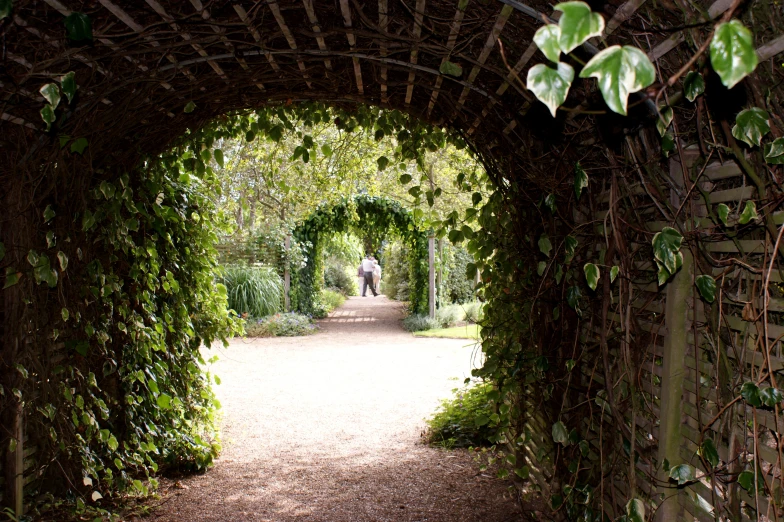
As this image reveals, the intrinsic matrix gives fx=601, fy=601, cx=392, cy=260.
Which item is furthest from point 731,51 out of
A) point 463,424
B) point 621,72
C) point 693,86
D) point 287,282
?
point 287,282

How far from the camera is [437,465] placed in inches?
163

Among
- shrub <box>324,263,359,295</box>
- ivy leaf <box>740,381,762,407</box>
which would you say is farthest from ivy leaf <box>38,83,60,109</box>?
shrub <box>324,263,359,295</box>

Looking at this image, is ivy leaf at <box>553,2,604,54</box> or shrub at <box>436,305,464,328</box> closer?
ivy leaf at <box>553,2,604,54</box>

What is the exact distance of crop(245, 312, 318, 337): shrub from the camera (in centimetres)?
1033

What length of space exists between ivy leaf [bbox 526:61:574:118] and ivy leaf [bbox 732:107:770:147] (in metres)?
0.62

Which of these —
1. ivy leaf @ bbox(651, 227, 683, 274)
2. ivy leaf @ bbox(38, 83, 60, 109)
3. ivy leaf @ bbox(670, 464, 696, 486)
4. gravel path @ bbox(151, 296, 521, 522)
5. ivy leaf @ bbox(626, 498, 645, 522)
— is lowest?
gravel path @ bbox(151, 296, 521, 522)

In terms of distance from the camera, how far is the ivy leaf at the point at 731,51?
31.3 inches

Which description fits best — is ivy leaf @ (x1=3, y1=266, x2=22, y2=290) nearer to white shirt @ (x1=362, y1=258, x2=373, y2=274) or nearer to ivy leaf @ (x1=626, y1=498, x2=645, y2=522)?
ivy leaf @ (x1=626, y1=498, x2=645, y2=522)

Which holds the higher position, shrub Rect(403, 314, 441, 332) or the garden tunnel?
the garden tunnel

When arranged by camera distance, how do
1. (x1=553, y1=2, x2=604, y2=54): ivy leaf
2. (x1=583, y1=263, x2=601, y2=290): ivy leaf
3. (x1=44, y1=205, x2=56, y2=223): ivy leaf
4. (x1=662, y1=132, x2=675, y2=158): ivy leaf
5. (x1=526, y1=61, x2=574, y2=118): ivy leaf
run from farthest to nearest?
(x1=44, y1=205, x2=56, y2=223): ivy leaf
(x1=583, y1=263, x2=601, y2=290): ivy leaf
(x1=662, y1=132, x2=675, y2=158): ivy leaf
(x1=526, y1=61, x2=574, y2=118): ivy leaf
(x1=553, y1=2, x2=604, y2=54): ivy leaf

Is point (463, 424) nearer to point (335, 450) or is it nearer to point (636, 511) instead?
point (335, 450)

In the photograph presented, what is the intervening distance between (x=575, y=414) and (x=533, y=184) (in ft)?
3.36

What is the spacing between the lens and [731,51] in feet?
2.65

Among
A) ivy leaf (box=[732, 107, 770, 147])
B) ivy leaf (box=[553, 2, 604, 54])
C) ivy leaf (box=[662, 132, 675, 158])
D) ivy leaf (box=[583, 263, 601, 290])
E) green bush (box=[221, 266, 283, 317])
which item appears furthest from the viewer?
green bush (box=[221, 266, 283, 317])
